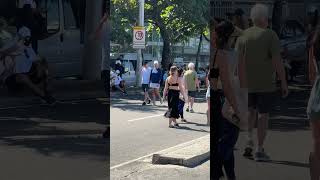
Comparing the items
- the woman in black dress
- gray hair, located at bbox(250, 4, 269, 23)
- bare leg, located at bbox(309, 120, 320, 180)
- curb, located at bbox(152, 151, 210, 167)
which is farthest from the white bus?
the woman in black dress

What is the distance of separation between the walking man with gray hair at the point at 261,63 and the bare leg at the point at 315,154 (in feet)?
0.90

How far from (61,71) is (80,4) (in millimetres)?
511

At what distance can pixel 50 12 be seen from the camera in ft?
11.1

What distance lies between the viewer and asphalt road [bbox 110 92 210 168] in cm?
788

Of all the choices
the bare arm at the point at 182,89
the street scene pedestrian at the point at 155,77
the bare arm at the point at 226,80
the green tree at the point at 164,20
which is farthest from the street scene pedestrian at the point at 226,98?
the street scene pedestrian at the point at 155,77

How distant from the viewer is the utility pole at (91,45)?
3.61 meters

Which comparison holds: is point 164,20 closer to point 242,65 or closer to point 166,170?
point 166,170

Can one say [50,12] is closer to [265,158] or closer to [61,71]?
[61,71]

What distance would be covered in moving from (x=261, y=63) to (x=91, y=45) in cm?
129

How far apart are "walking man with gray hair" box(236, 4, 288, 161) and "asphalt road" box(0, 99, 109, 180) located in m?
1.13

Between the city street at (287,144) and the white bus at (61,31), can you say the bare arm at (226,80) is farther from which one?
the white bus at (61,31)

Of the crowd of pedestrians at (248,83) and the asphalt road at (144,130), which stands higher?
the crowd of pedestrians at (248,83)

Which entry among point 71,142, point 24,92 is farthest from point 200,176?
point 24,92

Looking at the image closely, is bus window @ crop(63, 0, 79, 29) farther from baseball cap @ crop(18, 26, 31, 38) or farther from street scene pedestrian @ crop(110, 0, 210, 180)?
street scene pedestrian @ crop(110, 0, 210, 180)
